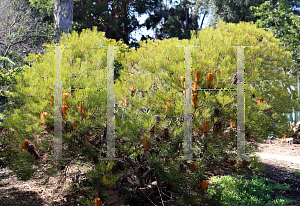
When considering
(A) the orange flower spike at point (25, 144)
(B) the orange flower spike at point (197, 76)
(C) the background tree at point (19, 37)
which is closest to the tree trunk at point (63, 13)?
(C) the background tree at point (19, 37)

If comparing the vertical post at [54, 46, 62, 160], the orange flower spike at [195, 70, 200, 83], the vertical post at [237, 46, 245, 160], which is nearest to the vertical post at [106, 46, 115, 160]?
the vertical post at [54, 46, 62, 160]

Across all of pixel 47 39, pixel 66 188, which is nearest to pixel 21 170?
pixel 66 188

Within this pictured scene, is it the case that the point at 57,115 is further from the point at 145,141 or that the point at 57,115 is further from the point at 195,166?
the point at 195,166

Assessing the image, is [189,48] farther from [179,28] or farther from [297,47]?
[179,28]

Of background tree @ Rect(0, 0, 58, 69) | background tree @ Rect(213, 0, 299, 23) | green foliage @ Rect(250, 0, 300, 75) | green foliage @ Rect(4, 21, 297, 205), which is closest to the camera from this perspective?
green foliage @ Rect(4, 21, 297, 205)

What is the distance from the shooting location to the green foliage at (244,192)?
11.5ft

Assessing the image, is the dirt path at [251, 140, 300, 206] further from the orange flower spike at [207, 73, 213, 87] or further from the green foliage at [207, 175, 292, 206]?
the orange flower spike at [207, 73, 213, 87]

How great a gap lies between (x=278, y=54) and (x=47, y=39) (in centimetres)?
494

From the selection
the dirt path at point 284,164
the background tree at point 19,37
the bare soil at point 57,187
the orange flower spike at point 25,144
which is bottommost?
the dirt path at point 284,164

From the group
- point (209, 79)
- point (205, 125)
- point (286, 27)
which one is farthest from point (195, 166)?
point (286, 27)

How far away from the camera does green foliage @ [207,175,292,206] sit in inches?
137

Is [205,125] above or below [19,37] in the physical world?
below

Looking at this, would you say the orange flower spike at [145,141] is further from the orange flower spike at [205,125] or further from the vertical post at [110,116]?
the orange flower spike at [205,125]

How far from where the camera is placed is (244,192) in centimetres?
383
